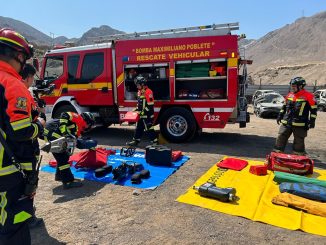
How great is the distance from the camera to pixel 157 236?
359 cm

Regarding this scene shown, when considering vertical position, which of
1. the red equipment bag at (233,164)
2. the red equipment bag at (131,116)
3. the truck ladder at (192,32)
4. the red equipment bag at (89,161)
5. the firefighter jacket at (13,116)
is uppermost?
the truck ladder at (192,32)

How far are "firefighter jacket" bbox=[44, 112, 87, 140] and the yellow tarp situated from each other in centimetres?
211

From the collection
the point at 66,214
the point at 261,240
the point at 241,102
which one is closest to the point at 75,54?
the point at 241,102

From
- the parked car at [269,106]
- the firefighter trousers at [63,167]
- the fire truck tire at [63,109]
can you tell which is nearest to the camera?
the firefighter trousers at [63,167]

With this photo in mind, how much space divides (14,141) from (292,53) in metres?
87.3

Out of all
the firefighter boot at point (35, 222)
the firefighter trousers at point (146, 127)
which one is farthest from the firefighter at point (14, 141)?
the firefighter trousers at point (146, 127)

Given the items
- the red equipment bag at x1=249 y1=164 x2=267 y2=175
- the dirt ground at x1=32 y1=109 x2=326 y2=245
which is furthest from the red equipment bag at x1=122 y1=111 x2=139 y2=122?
the red equipment bag at x1=249 y1=164 x2=267 y2=175

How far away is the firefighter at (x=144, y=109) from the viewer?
7.85 metres

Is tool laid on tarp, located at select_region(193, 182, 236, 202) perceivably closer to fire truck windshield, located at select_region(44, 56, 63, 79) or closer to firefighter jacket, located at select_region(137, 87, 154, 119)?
firefighter jacket, located at select_region(137, 87, 154, 119)

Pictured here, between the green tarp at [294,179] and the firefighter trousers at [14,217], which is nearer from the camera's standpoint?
the firefighter trousers at [14,217]

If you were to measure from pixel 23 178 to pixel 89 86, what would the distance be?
22.7ft

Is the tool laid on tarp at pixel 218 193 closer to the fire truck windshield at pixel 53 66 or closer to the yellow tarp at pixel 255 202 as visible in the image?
the yellow tarp at pixel 255 202

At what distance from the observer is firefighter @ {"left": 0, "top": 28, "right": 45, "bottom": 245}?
7.26 ft

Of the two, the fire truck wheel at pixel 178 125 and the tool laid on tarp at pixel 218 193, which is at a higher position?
the fire truck wheel at pixel 178 125
